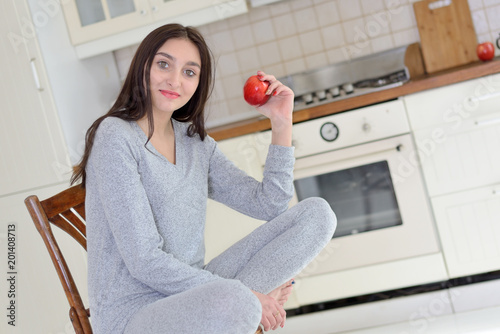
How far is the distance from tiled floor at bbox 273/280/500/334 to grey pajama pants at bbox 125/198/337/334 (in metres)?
0.87

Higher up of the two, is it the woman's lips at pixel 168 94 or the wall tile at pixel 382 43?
the wall tile at pixel 382 43

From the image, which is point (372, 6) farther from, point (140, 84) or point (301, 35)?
point (140, 84)

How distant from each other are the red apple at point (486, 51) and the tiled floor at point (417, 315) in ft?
3.05

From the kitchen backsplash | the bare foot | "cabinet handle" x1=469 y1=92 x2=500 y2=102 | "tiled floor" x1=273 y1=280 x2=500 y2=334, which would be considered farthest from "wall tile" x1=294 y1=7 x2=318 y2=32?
the bare foot

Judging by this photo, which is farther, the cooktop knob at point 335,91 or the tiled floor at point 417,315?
the cooktop knob at point 335,91

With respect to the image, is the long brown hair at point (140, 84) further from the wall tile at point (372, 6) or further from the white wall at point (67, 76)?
the wall tile at point (372, 6)

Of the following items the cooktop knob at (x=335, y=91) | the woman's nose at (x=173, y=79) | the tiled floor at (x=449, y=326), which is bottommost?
the tiled floor at (x=449, y=326)

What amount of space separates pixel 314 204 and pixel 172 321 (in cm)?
46

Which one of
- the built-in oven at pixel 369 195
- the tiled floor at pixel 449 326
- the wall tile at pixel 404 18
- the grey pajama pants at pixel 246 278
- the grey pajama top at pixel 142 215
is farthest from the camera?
the wall tile at pixel 404 18

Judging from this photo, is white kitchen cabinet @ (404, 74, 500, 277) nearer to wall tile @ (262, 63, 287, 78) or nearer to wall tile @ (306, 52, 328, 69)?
wall tile @ (306, 52, 328, 69)

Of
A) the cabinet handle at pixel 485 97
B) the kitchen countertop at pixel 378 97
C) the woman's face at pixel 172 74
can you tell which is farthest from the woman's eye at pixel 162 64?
the cabinet handle at pixel 485 97

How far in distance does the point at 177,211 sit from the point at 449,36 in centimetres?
178

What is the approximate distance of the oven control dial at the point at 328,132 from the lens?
231cm

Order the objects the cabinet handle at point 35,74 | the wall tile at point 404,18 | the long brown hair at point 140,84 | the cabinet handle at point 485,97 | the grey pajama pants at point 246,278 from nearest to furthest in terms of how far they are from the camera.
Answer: the grey pajama pants at point 246,278, the long brown hair at point 140,84, the cabinet handle at point 485,97, the cabinet handle at point 35,74, the wall tile at point 404,18
